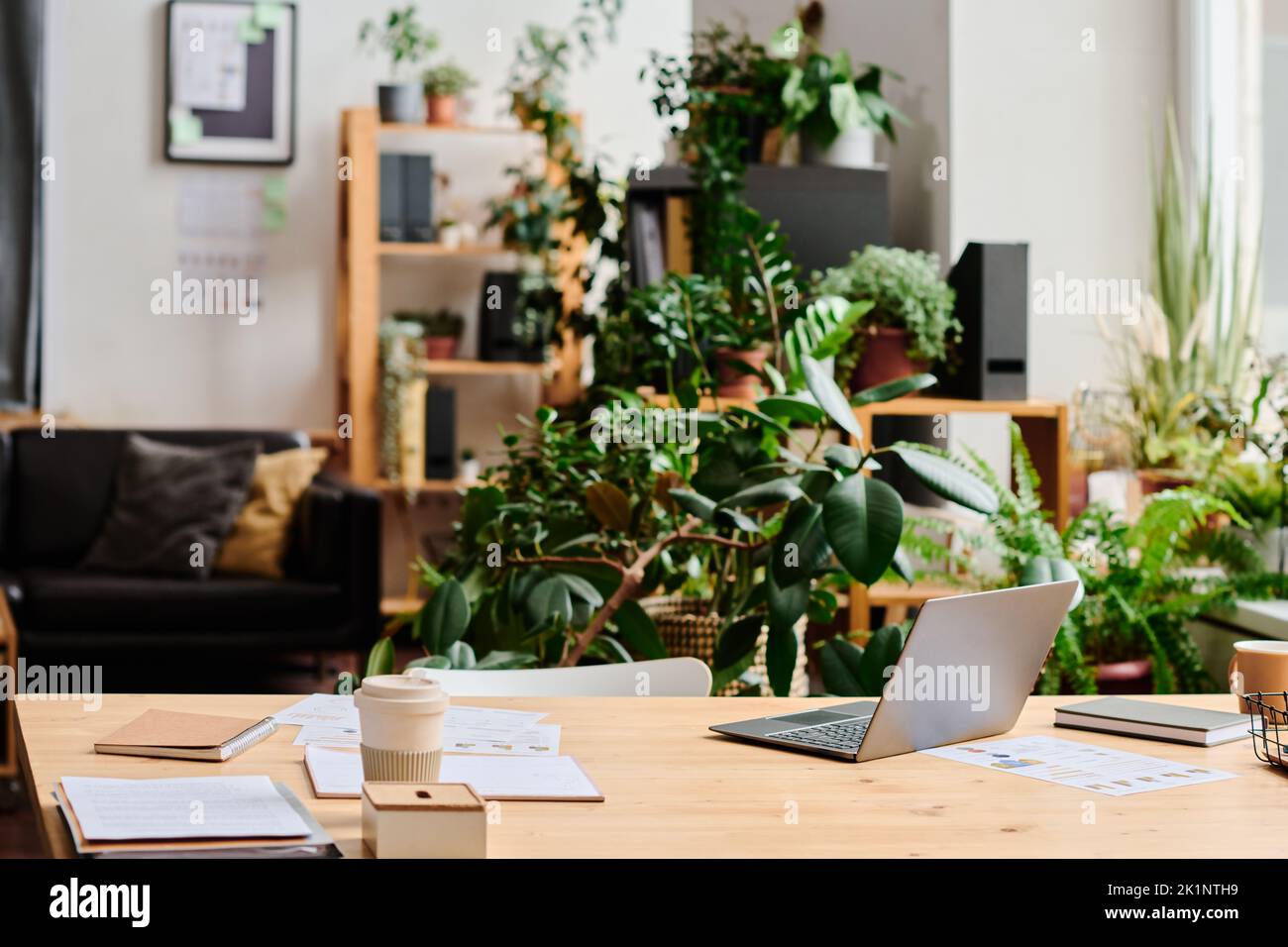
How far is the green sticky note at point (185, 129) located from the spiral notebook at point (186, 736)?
459 centimetres

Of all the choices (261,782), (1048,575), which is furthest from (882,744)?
(1048,575)

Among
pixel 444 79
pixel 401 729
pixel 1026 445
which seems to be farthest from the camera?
pixel 444 79

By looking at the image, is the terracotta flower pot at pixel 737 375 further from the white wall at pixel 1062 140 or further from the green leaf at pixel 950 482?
the green leaf at pixel 950 482

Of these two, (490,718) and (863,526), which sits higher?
(863,526)

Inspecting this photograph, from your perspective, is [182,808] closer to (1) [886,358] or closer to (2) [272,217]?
(1) [886,358]

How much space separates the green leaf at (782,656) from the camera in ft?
7.57

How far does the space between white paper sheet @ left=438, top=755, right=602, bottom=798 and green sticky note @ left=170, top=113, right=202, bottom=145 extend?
4.82 meters

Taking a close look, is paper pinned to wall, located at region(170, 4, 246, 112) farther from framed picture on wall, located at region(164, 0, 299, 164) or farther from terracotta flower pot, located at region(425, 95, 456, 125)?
terracotta flower pot, located at region(425, 95, 456, 125)

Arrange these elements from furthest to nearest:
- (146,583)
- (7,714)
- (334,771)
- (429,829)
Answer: (146,583) < (7,714) < (334,771) < (429,829)

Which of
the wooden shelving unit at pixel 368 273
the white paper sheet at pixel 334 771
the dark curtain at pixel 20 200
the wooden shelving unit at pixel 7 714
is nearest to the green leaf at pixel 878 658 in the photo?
the white paper sheet at pixel 334 771

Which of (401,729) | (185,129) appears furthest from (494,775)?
(185,129)

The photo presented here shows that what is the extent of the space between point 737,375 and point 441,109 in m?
2.68

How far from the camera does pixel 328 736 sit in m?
1.43
